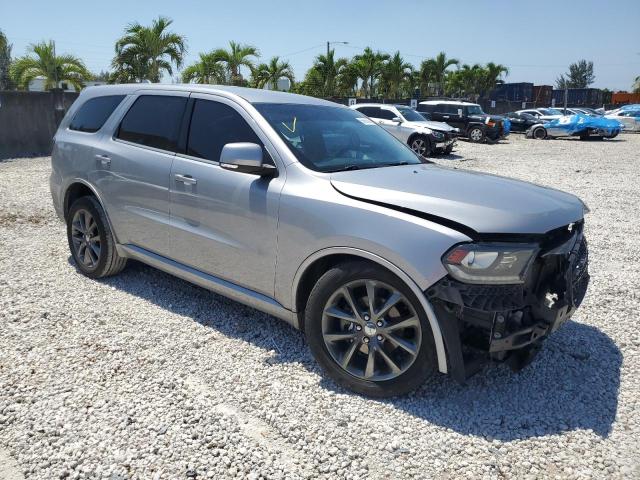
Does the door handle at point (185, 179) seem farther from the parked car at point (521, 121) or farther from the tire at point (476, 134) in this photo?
the parked car at point (521, 121)

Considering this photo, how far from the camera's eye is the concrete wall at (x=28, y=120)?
14922 mm

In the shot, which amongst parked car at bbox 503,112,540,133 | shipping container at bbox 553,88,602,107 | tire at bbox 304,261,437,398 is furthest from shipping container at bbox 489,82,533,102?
tire at bbox 304,261,437,398

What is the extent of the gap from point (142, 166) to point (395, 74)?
39.6 meters

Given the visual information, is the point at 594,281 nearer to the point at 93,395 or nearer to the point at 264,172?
the point at 264,172

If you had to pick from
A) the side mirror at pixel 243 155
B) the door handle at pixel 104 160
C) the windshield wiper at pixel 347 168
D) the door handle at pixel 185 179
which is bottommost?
the door handle at pixel 185 179

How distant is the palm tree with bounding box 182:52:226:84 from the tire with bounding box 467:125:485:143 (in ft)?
45.4

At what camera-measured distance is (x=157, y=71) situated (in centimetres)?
2383

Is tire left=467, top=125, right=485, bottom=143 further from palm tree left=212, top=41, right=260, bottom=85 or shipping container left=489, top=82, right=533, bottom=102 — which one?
shipping container left=489, top=82, right=533, bottom=102

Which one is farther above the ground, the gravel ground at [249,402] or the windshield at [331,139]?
the windshield at [331,139]

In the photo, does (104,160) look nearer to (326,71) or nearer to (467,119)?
(467,119)

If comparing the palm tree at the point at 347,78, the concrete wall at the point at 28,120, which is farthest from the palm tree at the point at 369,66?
the concrete wall at the point at 28,120

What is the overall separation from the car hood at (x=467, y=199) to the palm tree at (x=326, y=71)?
35558 mm

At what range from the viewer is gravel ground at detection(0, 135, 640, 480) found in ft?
8.55

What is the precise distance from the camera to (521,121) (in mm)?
28094
